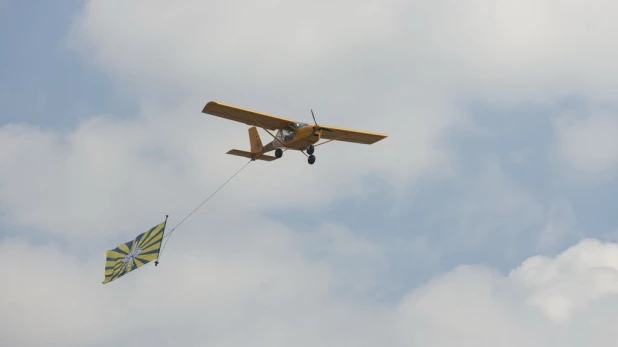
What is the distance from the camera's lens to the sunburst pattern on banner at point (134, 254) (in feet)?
152

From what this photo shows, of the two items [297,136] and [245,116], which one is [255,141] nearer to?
[245,116]

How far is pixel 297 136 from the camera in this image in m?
46.4

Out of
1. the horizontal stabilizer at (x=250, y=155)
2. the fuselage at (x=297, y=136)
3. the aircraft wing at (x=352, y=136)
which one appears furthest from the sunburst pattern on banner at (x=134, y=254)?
the aircraft wing at (x=352, y=136)

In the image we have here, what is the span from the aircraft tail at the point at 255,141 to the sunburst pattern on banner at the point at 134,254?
6643mm

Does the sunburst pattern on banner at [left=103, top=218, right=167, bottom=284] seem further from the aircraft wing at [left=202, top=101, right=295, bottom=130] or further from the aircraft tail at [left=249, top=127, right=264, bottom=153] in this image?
the aircraft tail at [left=249, top=127, right=264, bottom=153]

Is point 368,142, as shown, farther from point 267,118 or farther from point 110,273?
point 110,273

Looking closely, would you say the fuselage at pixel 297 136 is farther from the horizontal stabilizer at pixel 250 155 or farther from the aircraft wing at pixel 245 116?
the horizontal stabilizer at pixel 250 155

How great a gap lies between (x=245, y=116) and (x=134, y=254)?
8664mm

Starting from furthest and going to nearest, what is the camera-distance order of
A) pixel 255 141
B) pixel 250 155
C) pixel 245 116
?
pixel 255 141 → pixel 250 155 → pixel 245 116

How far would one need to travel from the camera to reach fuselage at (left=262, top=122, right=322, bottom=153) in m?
46.1

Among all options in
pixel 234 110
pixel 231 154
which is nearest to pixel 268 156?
pixel 231 154

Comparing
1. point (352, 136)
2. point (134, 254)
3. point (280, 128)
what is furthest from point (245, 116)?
point (134, 254)

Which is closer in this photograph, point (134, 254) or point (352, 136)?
point (134, 254)

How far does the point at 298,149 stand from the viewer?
155 ft
